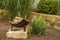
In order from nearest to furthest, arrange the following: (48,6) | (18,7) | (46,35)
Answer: (46,35) < (18,7) < (48,6)

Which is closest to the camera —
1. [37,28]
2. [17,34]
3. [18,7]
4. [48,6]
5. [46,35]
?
[17,34]

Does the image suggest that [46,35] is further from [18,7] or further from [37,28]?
[18,7]

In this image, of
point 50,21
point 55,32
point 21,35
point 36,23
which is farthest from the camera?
point 50,21

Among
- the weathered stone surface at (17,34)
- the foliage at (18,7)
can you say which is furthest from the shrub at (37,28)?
the foliage at (18,7)

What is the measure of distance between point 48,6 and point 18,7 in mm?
1157

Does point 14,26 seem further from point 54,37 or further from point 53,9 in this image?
point 53,9

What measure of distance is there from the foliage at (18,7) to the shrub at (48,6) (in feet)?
1.77

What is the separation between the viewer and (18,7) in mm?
6844

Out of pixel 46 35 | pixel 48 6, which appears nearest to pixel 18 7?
pixel 48 6

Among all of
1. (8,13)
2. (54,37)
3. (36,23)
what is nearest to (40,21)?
(36,23)

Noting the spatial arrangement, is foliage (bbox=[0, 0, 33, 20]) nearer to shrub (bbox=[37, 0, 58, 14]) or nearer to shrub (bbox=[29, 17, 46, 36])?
shrub (bbox=[37, 0, 58, 14])

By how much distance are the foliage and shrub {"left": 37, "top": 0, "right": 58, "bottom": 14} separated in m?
0.54

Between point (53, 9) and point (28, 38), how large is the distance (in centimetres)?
215

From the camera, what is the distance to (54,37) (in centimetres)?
577
